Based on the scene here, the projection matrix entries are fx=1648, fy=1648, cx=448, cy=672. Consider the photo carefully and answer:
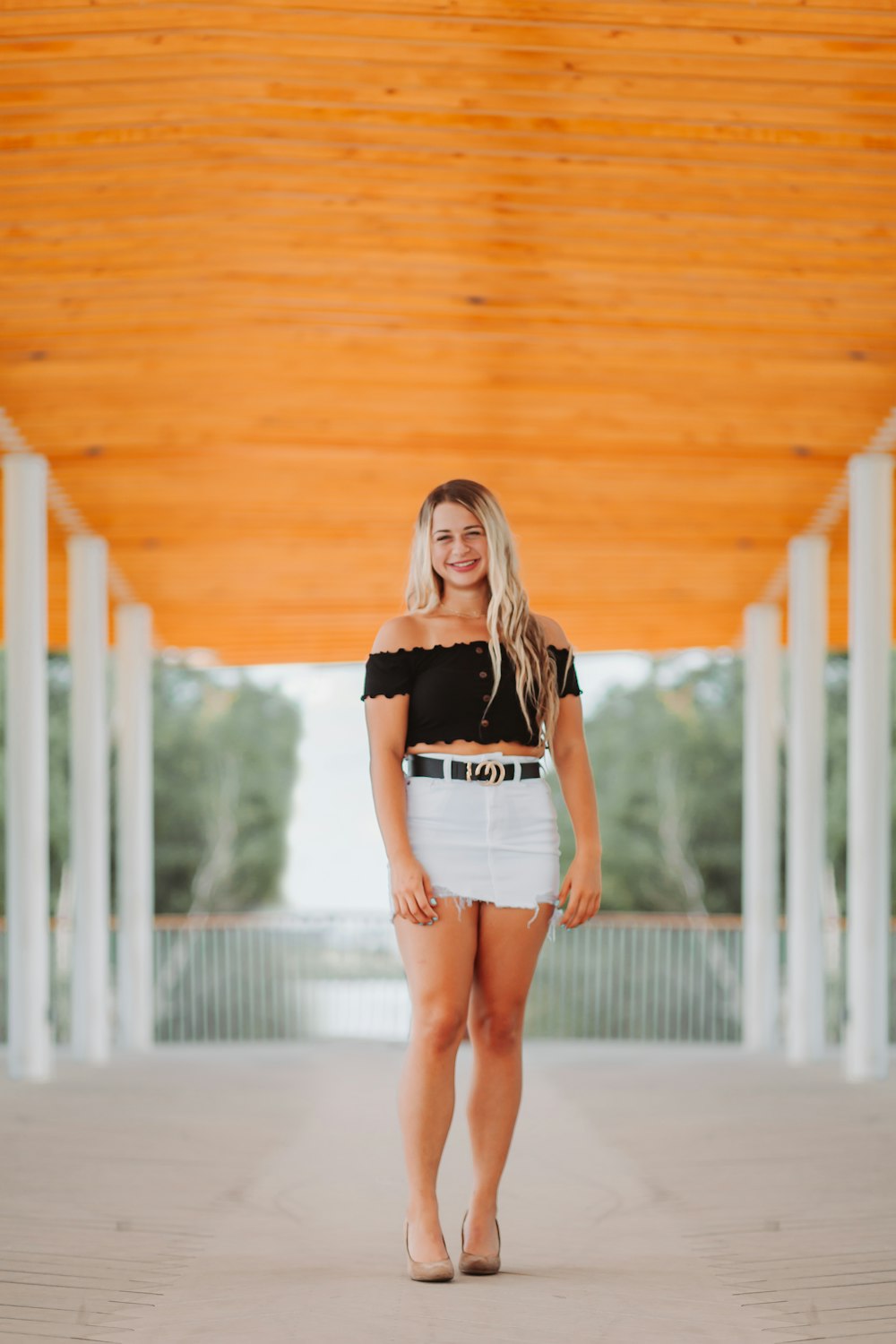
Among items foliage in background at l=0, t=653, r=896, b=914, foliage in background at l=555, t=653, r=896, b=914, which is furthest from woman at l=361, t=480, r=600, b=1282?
foliage in background at l=0, t=653, r=896, b=914

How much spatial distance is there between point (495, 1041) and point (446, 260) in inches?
166

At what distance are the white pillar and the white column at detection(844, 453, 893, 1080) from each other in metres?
3.60

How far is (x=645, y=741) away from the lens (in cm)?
3166

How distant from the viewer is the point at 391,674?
12.3 ft

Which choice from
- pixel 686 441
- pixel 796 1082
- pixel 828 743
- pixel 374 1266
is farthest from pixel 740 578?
pixel 828 743

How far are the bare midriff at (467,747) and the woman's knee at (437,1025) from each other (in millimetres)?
564

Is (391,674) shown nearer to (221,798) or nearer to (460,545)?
(460,545)

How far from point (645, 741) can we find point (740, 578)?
18651 mm

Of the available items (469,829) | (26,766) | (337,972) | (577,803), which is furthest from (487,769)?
(337,972)

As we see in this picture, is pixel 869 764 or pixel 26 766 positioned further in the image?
pixel 869 764

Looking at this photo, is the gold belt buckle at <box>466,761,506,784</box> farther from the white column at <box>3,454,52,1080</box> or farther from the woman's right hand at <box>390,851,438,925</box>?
the white column at <box>3,454,52,1080</box>

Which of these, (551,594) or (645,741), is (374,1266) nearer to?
(551,594)

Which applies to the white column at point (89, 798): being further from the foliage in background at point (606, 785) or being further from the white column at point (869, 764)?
the foliage in background at point (606, 785)

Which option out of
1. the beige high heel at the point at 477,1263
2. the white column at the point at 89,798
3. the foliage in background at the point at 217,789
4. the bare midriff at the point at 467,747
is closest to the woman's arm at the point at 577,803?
the bare midriff at the point at 467,747
